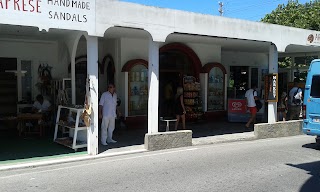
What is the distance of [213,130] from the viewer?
42.4 feet

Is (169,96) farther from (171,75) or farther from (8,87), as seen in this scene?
Result: (8,87)

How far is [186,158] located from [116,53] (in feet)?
19.0

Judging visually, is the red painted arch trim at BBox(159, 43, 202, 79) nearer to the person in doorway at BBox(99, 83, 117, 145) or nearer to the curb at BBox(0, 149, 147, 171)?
the person in doorway at BBox(99, 83, 117, 145)

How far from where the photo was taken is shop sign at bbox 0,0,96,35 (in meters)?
7.22

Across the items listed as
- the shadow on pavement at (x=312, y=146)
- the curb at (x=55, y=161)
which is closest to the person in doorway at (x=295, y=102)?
the shadow on pavement at (x=312, y=146)

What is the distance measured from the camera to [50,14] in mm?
7703

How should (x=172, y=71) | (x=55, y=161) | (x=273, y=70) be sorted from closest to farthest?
(x=55, y=161), (x=273, y=70), (x=172, y=71)

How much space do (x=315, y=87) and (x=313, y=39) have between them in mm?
5215

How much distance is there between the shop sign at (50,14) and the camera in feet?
23.7

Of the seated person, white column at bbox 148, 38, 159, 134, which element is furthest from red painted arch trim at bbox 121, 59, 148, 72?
white column at bbox 148, 38, 159, 134

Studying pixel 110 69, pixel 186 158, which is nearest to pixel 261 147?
pixel 186 158

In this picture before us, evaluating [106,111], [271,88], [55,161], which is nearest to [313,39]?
[271,88]

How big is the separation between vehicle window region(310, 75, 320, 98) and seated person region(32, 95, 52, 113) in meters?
8.35

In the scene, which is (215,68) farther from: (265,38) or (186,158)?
(186,158)
